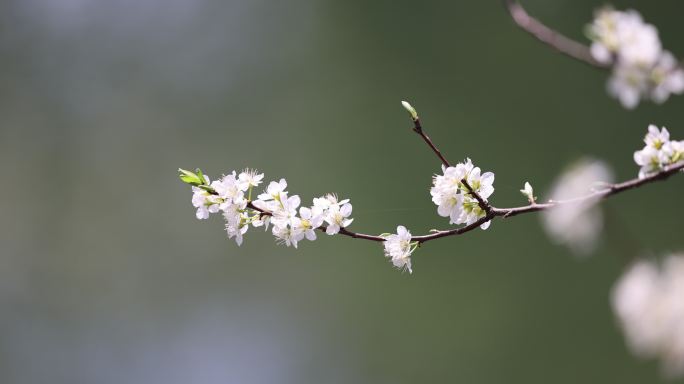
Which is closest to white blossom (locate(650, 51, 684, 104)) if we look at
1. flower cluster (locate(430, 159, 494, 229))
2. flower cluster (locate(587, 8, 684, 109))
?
flower cluster (locate(587, 8, 684, 109))

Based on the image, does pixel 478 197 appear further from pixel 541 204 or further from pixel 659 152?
pixel 659 152

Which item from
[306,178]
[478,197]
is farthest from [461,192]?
[306,178]

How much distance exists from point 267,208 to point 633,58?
1.62ft

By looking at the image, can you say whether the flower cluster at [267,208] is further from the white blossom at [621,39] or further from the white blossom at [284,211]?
the white blossom at [621,39]

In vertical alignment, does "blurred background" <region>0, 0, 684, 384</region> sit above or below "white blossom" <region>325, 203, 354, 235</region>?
above

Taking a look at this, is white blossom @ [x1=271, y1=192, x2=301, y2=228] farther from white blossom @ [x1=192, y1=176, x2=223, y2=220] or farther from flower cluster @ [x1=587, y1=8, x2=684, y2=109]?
flower cluster @ [x1=587, y1=8, x2=684, y2=109]

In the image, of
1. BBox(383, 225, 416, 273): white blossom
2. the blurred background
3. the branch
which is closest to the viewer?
the branch

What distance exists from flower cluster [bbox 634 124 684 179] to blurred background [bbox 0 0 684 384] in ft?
7.26

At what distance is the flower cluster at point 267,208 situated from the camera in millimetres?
853

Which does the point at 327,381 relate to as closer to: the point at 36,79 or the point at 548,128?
the point at 548,128

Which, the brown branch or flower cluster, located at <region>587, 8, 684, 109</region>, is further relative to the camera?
flower cluster, located at <region>587, 8, 684, 109</region>

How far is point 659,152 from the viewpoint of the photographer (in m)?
0.80

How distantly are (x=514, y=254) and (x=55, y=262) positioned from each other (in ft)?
7.89

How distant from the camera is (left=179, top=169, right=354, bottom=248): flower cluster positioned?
0.85 meters
